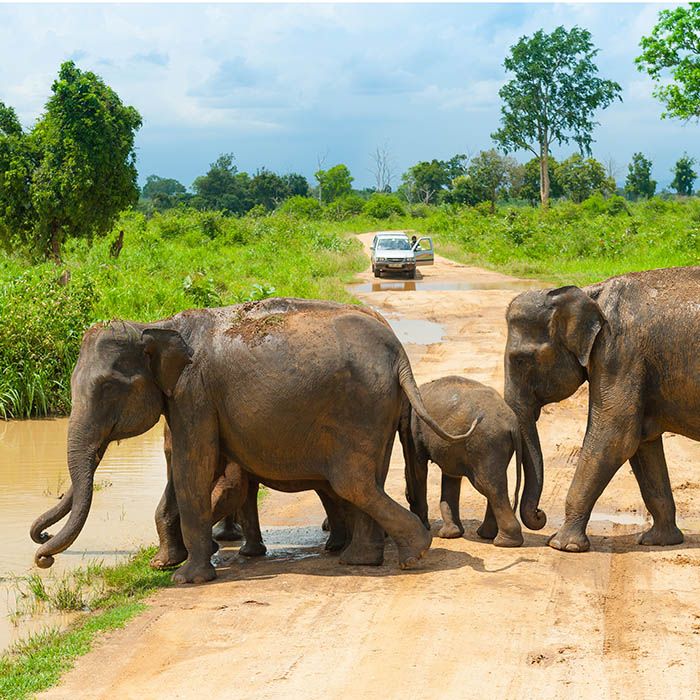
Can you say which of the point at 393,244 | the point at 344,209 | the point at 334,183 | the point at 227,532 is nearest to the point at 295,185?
the point at 334,183

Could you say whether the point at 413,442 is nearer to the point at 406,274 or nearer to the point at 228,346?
the point at 228,346

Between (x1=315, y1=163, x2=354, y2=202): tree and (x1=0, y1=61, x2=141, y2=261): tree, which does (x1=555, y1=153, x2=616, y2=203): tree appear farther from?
(x1=0, y1=61, x2=141, y2=261): tree

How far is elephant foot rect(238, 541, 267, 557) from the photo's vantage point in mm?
7938

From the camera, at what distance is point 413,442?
26.3 feet

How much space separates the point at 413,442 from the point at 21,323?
771cm

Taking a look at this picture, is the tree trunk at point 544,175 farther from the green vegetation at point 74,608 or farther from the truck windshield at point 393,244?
the green vegetation at point 74,608

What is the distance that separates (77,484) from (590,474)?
353cm

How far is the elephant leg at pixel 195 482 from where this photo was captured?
724 cm

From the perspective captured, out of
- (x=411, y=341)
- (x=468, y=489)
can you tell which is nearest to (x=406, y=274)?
(x=411, y=341)

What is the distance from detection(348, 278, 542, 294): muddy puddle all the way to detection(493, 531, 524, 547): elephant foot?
2224 cm

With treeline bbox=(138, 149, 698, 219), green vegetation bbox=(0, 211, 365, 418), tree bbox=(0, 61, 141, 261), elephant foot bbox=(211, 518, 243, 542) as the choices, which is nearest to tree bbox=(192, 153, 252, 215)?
treeline bbox=(138, 149, 698, 219)

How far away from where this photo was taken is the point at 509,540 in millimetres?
7684

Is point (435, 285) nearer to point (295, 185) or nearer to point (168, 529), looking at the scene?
point (168, 529)

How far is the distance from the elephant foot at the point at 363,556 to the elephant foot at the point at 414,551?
0.74ft
